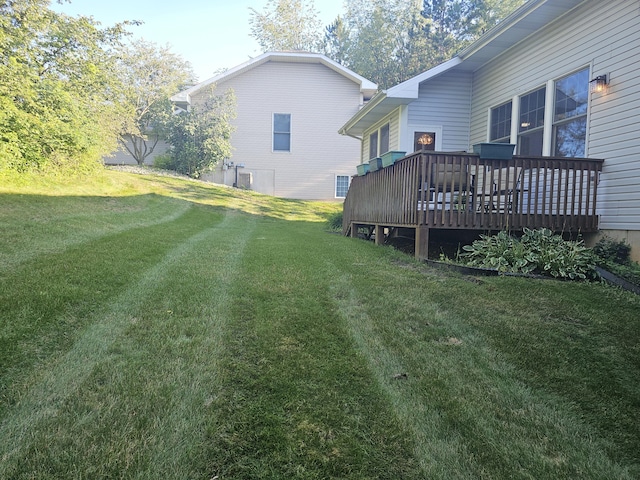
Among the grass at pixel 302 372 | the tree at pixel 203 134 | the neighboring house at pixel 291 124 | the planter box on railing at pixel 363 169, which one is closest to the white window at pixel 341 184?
the neighboring house at pixel 291 124

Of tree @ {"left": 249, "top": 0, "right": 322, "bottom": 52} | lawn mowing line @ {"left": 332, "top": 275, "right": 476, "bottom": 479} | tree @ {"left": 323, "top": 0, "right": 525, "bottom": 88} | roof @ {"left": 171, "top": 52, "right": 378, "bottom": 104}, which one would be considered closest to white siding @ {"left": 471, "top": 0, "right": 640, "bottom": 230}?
lawn mowing line @ {"left": 332, "top": 275, "right": 476, "bottom": 479}

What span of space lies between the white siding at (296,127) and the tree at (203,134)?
3.91 feet

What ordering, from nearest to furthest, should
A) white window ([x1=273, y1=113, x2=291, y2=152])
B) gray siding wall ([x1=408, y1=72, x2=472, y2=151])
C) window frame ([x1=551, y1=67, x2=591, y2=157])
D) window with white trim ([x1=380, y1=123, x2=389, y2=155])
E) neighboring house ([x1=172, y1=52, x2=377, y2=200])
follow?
window frame ([x1=551, y1=67, x2=591, y2=157]) < gray siding wall ([x1=408, y1=72, x2=472, y2=151]) < window with white trim ([x1=380, y1=123, x2=389, y2=155]) < neighboring house ([x1=172, y1=52, x2=377, y2=200]) < white window ([x1=273, y1=113, x2=291, y2=152])

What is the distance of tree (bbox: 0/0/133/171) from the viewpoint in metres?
8.21

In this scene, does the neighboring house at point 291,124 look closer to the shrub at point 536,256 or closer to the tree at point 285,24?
the tree at point 285,24

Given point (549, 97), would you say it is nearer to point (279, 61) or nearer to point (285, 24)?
point (279, 61)

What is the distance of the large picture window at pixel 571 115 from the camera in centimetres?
653

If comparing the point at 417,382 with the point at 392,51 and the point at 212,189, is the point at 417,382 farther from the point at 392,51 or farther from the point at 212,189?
the point at 392,51

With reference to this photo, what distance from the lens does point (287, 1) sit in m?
29.2

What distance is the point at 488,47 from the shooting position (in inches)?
328

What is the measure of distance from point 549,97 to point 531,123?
23.5 inches

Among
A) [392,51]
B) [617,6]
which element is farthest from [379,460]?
[392,51]

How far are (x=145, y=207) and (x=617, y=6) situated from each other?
10012 mm

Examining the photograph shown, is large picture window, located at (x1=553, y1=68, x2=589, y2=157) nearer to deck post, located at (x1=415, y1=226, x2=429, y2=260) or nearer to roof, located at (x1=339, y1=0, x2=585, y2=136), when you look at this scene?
roof, located at (x1=339, y1=0, x2=585, y2=136)
